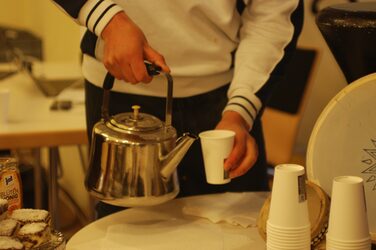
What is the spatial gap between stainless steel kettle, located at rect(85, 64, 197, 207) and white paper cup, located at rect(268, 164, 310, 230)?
28 cm

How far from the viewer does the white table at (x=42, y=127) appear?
2.10 meters

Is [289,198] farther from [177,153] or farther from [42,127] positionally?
→ [42,127]

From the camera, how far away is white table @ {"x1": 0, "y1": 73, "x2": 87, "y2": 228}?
6.88 ft

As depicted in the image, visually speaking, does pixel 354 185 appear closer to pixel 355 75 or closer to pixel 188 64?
pixel 355 75

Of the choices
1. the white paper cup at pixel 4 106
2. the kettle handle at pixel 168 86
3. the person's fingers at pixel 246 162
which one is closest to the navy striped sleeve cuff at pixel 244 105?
the person's fingers at pixel 246 162

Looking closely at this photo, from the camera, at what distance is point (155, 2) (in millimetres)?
1535

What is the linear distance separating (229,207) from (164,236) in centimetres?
20

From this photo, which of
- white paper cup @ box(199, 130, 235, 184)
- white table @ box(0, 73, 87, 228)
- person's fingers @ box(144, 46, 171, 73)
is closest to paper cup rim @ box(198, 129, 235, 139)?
white paper cup @ box(199, 130, 235, 184)

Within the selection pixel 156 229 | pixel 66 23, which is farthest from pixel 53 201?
A: pixel 66 23

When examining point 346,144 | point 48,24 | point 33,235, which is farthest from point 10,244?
point 48,24

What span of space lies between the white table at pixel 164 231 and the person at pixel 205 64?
13 centimetres

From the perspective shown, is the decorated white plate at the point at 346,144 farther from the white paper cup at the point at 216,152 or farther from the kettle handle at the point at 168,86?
the kettle handle at the point at 168,86

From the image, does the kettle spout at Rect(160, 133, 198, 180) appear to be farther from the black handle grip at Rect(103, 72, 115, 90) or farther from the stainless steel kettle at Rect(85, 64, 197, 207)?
the black handle grip at Rect(103, 72, 115, 90)

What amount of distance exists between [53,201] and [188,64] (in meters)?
0.97
